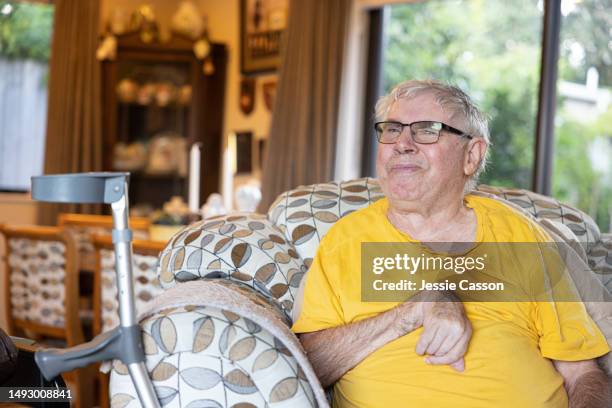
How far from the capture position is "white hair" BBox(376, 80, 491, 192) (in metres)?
1.98

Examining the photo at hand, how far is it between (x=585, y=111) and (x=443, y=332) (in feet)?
6.76

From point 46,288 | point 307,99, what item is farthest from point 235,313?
point 307,99

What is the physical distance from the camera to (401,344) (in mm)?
1819

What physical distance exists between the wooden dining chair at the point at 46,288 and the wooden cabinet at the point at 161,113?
1703 mm

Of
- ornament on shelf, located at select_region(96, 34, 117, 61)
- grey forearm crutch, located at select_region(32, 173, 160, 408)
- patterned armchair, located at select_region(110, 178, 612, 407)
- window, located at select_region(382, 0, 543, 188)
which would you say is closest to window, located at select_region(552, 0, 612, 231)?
window, located at select_region(382, 0, 543, 188)

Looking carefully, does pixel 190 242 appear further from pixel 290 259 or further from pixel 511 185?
pixel 511 185

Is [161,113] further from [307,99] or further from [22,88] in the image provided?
[307,99]

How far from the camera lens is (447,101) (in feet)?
6.48

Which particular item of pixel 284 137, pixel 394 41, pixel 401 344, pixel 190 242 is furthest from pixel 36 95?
pixel 401 344

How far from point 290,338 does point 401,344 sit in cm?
30

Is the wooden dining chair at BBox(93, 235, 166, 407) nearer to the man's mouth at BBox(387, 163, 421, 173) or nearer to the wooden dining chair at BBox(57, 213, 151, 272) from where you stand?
the wooden dining chair at BBox(57, 213, 151, 272)

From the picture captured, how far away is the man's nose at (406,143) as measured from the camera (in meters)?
1.95

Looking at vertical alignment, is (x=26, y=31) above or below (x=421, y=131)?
above

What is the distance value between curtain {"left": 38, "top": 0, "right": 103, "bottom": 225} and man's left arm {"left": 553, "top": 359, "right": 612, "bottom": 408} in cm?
379
